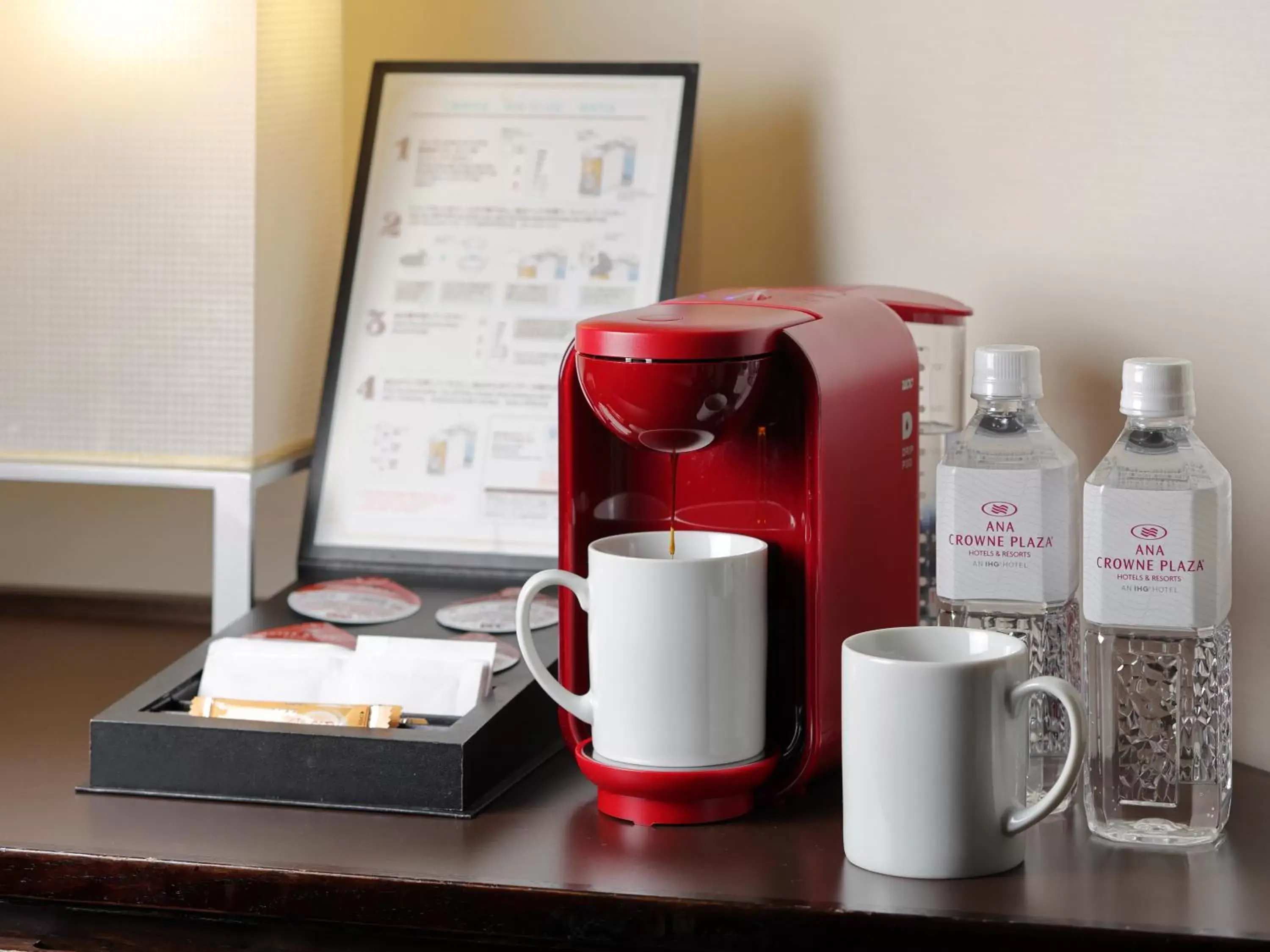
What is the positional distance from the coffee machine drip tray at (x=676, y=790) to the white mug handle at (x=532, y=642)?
0.03 m

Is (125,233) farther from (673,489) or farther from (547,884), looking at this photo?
(547,884)

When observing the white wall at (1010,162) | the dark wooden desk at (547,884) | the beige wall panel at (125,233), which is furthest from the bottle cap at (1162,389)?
the beige wall panel at (125,233)

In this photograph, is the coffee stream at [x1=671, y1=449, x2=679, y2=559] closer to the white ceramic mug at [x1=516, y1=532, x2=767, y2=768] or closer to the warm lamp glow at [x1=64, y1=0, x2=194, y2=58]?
the white ceramic mug at [x1=516, y1=532, x2=767, y2=768]

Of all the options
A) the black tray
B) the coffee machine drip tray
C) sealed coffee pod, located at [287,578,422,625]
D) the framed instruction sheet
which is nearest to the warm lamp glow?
the framed instruction sheet

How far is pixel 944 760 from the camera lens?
2.53 feet

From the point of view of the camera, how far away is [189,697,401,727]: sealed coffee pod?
0.92m

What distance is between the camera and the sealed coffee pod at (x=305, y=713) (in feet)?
3.00

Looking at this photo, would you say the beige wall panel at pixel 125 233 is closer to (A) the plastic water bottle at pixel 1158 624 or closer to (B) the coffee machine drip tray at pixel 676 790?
(B) the coffee machine drip tray at pixel 676 790

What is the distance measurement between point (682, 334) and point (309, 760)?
345 millimetres

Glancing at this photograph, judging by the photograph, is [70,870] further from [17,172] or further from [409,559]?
[17,172]

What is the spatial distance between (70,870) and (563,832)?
276 millimetres

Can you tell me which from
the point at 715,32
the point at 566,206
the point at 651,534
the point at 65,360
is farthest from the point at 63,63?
the point at 651,534

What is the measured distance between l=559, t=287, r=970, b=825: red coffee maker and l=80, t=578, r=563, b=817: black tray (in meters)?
0.06

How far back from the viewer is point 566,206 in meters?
1.30
